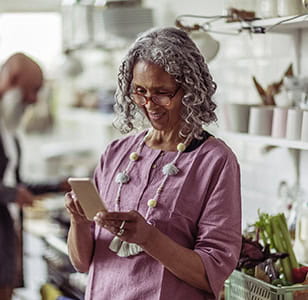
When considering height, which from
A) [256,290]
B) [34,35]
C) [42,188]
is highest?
[34,35]

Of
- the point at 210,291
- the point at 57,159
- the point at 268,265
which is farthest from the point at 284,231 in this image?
the point at 57,159

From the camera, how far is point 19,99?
3.60 m

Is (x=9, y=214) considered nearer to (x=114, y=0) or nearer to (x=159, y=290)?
(x=114, y=0)

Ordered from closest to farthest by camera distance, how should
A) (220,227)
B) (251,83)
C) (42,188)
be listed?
(220,227) → (251,83) → (42,188)

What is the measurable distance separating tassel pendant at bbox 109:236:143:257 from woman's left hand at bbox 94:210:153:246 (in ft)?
0.47

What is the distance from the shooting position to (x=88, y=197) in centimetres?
163

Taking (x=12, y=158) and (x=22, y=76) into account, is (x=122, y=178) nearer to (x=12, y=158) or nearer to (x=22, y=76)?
(x=12, y=158)

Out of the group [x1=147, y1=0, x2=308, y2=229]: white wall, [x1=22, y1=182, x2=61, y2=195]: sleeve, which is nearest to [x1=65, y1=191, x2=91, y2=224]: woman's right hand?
[x1=147, y1=0, x2=308, y2=229]: white wall

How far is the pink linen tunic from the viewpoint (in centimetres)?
169

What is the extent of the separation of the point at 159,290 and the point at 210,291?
0.12 meters

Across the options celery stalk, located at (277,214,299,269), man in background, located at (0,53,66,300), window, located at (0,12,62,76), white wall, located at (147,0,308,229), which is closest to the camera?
celery stalk, located at (277,214,299,269)

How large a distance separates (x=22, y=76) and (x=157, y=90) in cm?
205

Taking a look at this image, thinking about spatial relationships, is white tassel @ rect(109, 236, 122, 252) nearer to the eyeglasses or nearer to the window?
the eyeglasses

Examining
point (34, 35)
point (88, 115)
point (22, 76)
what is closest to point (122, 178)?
point (22, 76)
